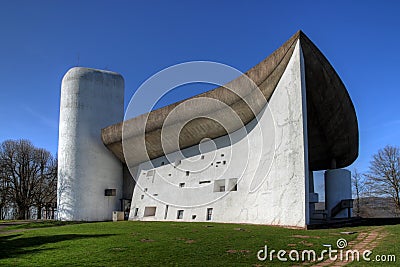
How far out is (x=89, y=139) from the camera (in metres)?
27.4

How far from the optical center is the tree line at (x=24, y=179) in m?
36.4

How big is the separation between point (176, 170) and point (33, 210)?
27004mm

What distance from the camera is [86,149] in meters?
27.2

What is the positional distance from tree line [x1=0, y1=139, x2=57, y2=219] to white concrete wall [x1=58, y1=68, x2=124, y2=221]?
38.8ft

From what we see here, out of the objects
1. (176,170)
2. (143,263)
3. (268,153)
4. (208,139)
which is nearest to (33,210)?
(176,170)

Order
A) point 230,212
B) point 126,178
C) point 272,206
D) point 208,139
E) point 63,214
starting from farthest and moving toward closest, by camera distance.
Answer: point 126,178, point 63,214, point 208,139, point 230,212, point 272,206

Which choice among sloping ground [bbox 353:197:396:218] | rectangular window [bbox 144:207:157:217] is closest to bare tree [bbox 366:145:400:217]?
sloping ground [bbox 353:197:396:218]

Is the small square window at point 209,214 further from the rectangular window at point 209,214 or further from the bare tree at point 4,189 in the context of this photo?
the bare tree at point 4,189

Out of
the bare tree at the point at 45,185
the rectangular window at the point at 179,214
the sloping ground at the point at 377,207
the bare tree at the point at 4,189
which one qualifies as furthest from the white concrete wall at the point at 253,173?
the sloping ground at the point at 377,207

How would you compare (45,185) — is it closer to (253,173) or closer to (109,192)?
(109,192)

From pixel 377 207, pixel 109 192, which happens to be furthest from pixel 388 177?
pixel 109 192

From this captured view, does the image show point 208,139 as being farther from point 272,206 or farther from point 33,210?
point 33,210

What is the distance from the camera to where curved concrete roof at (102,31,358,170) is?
16156 mm

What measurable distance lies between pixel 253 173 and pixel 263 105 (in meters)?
3.27
